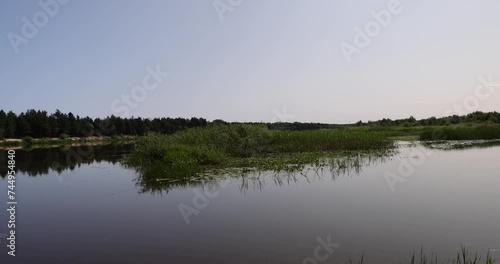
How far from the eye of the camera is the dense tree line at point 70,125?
64.0 meters

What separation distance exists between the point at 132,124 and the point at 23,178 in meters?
71.6

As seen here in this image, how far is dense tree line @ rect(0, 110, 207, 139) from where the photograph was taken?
6401 cm

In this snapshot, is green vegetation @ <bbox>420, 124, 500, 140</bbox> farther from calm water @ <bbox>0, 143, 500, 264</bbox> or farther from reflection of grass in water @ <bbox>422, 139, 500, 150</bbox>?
→ calm water @ <bbox>0, 143, 500, 264</bbox>

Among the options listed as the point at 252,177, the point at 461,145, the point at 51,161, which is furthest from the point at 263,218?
the point at 461,145

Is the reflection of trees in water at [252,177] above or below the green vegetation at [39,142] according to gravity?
below

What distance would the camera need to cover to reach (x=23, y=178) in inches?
774

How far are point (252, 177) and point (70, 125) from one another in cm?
6993

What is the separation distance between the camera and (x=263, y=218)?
9.20 metres

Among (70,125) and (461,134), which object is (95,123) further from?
(461,134)

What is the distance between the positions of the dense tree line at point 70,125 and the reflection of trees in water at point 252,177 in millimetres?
34633

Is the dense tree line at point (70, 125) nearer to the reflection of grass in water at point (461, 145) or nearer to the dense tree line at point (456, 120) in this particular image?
the reflection of grass in water at point (461, 145)

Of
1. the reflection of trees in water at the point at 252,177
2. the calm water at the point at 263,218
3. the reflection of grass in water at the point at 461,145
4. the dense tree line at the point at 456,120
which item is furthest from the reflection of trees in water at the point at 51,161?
the dense tree line at the point at 456,120

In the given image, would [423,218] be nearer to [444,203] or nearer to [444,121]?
[444,203]

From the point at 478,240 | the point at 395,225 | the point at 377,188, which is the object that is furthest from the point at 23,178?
the point at 478,240
